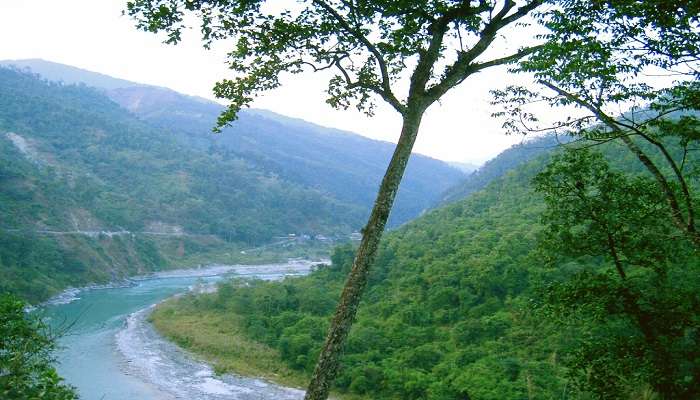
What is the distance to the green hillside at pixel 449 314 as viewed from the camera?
1527cm

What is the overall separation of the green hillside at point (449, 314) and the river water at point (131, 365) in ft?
4.45

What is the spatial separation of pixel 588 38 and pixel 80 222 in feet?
191

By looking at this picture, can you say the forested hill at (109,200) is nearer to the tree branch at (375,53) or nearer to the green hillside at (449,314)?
the green hillside at (449,314)

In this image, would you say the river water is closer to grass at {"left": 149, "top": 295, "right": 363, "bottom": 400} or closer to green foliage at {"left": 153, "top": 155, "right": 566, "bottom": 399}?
grass at {"left": 149, "top": 295, "right": 363, "bottom": 400}

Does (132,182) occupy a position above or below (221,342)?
above

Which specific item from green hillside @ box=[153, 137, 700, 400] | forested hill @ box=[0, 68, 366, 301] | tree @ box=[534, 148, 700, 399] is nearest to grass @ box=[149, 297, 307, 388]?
green hillside @ box=[153, 137, 700, 400]

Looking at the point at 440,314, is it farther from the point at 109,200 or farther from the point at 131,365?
the point at 109,200

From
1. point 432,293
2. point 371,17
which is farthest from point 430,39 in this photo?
point 432,293

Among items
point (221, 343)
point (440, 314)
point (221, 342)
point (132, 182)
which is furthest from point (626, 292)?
point (132, 182)

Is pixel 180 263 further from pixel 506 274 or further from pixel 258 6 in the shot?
pixel 258 6

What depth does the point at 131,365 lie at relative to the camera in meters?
23.1

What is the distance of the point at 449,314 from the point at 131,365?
13.3m

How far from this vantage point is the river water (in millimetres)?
19938

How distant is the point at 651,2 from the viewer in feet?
15.8
